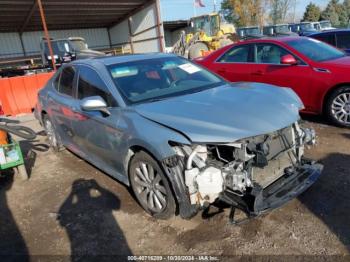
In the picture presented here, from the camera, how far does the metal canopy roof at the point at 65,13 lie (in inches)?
898

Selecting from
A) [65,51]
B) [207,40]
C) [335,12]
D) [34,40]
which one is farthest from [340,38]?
[335,12]

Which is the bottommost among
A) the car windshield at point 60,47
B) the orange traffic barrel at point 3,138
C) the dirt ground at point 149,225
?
the dirt ground at point 149,225

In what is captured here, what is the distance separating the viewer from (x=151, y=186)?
356 cm

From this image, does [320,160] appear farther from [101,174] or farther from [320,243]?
[101,174]

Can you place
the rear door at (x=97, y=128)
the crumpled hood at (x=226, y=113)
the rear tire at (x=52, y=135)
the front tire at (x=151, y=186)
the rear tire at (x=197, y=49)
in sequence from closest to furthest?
the crumpled hood at (x=226, y=113) → the front tire at (x=151, y=186) → the rear door at (x=97, y=128) → the rear tire at (x=52, y=135) → the rear tire at (x=197, y=49)

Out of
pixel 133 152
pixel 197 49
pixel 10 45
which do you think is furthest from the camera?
pixel 10 45

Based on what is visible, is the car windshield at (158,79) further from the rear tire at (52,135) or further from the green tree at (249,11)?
the green tree at (249,11)

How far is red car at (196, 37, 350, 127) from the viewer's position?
228 inches

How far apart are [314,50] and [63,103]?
457 centimetres

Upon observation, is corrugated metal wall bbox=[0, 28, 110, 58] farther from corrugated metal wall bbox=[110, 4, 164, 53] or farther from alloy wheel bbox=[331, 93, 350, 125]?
alloy wheel bbox=[331, 93, 350, 125]

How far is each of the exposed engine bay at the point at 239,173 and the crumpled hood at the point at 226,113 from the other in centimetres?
14

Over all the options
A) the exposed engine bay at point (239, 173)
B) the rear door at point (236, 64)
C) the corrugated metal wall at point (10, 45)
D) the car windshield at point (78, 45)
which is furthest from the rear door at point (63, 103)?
the corrugated metal wall at point (10, 45)

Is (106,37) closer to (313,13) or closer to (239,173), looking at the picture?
(239,173)

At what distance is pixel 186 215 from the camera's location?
318 centimetres
